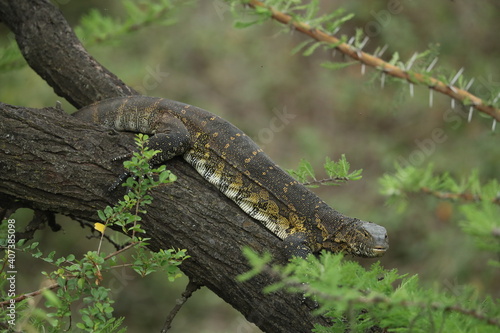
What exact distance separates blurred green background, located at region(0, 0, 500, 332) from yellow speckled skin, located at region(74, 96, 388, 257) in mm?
2511

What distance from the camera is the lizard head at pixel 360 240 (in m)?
4.20

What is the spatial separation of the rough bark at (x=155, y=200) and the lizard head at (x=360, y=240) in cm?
65

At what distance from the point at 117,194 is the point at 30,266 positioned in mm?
5379

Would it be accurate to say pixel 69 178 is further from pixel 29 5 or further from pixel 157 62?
pixel 157 62

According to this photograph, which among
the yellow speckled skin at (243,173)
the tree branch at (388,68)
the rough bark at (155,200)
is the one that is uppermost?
the tree branch at (388,68)

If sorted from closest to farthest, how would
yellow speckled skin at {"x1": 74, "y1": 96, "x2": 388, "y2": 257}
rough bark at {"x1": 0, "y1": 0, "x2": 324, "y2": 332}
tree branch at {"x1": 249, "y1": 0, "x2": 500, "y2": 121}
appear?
1. tree branch at {"x1": 249, "y1": 0, "x2": 500, "y2": 121}
2. rough bark at {"x1": 0, "y1": 0, "x2": 324, "y2": 332}
3. yellow speckled skin at {"x1": 74, "y1": 96, "x2": 388, "y2": 257}

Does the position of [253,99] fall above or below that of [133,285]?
above

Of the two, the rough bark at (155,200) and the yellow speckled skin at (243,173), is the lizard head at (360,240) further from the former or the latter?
the rough bark at (155,200)

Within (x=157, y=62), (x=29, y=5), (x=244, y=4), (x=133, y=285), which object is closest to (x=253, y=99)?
(x=157, y=62)

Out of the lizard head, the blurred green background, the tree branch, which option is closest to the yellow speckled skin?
the lizard head

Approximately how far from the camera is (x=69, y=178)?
3795 millimetres

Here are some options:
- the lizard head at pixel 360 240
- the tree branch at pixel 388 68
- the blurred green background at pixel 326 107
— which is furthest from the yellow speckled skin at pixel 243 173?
the blurred green background at pixel 326 107

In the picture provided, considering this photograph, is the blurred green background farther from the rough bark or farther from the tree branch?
the tree branch

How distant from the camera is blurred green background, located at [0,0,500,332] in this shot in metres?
8.17
